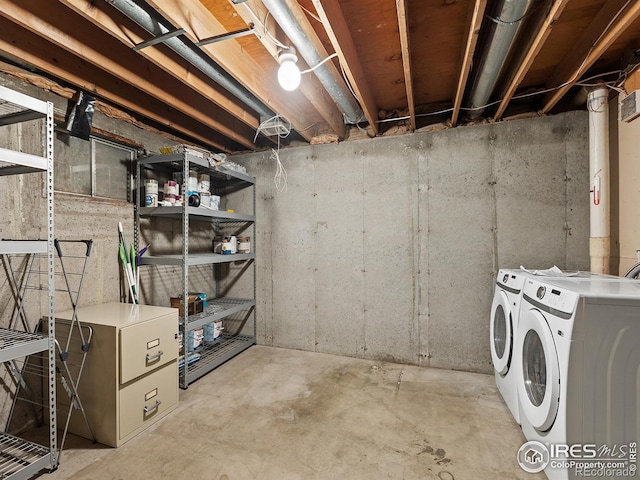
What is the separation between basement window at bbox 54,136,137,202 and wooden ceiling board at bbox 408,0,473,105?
2428 mm

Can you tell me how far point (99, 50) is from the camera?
1792 millimetres

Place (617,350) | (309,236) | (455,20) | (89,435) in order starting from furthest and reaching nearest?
1. (309,236)
2. (89,435)
3. (455,20)
4. (617,350)

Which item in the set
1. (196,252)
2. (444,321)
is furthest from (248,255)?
(444,321)

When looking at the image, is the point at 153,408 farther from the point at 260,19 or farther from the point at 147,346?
the point at 260,19

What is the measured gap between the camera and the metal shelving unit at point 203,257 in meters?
2.46

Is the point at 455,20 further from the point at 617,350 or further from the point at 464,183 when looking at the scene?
the point at 617,350

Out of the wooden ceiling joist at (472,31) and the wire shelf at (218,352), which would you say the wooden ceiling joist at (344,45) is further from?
the wire shelf at (218,352)

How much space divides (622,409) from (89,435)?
2732 mm

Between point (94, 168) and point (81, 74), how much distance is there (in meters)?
0.67

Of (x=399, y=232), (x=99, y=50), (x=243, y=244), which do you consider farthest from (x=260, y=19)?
(x=243, y=244)

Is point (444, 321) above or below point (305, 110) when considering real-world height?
below

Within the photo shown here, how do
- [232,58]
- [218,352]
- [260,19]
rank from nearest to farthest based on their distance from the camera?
[260,19] → [232,58] → [218,352]

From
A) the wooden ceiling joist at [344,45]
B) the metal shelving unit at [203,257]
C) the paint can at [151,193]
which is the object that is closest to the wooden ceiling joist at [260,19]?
the wooden ceiling joist at [344,45]

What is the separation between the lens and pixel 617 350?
1242 mm
